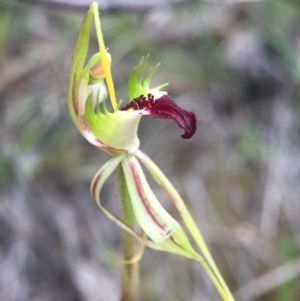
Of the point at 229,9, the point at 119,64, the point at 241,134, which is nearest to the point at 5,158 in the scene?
the point at 119,64

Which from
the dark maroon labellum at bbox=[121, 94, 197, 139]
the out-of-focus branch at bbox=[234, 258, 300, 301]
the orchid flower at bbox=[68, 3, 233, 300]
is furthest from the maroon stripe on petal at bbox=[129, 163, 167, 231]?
the out-of-focus branch at bbox=[234, 258, 300, 301]

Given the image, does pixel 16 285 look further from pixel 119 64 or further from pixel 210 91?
pixel 210 91

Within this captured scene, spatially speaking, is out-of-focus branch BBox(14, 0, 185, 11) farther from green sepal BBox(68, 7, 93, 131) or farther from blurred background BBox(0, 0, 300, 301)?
green sepal BBox(68, 7, 93, 131)

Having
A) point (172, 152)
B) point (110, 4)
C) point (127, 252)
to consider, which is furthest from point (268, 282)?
point (110, 4)

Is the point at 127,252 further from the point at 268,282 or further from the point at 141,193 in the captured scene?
the point at 268,282

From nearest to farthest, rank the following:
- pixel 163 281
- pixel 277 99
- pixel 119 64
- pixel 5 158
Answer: pixel 5 158 < pixel 163 281 < pixel 119 64 < pixel 277 99

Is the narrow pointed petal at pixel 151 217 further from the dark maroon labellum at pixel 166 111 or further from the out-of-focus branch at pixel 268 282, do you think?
the out-of-focus branch at pixel 268 282
